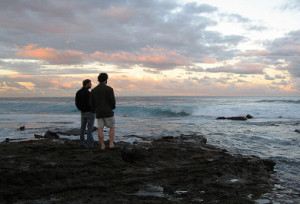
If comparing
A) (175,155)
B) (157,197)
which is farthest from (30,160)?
(175,155)

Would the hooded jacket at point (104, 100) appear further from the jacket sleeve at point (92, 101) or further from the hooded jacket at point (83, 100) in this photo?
the hooded jacket at point (83, 100)

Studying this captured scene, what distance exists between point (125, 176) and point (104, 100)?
2.07m

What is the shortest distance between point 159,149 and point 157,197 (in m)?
2.97

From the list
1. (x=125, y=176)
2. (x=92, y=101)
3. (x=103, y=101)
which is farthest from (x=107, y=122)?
(x=125, y=176)

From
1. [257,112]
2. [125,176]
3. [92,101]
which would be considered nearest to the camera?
[125,176]

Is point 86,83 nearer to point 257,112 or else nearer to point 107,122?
point 107,122

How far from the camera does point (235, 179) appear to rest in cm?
508

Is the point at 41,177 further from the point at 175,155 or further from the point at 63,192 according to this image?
the point at 175,155

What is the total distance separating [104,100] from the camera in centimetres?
618

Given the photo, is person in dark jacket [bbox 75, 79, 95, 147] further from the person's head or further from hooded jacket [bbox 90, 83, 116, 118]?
hooded jacket [bbox 90, 83, 116, 118]

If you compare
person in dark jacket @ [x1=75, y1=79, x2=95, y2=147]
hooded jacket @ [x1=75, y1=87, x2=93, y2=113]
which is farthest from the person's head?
hooded jacket @ [x1=75, y1=87, x2=93, y2=113]

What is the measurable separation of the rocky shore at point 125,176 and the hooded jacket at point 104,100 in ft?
3.28

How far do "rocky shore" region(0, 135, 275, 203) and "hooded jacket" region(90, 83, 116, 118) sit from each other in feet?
3.28

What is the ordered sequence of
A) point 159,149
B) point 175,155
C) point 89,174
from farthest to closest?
1. point 159,149
2. point 175,155
3. point 89,174
